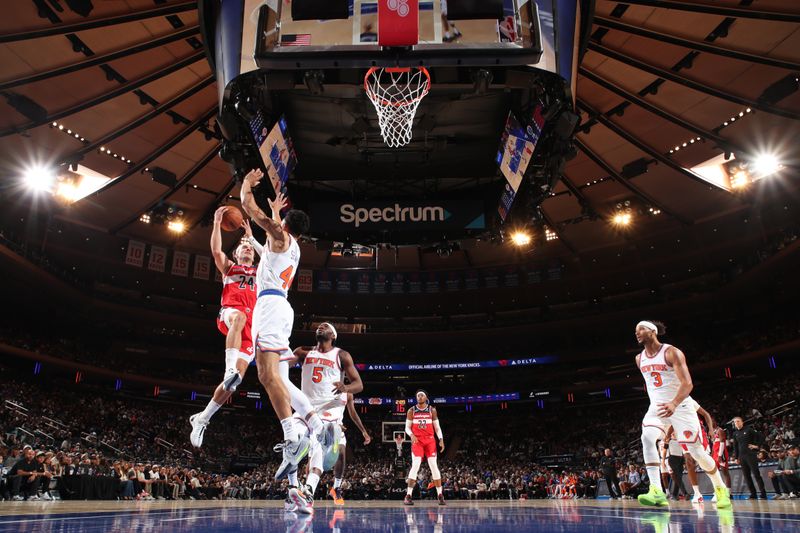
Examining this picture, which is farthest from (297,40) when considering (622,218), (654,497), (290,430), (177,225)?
(622,218)

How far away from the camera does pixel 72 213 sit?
82.7 ft

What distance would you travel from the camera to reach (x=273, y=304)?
5.36 metres

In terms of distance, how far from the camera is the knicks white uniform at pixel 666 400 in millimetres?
7227

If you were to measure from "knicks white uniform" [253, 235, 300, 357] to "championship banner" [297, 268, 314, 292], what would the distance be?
28.1 metres

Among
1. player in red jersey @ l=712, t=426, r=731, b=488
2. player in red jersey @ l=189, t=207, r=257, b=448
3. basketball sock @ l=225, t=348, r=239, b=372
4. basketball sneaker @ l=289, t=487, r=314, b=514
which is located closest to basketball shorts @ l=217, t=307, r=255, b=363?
→ player in red jersey @ l=189, t=207, r=257, b=448

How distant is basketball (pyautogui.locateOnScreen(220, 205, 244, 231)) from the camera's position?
6.67 metres

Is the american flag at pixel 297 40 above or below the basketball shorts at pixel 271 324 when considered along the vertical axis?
above

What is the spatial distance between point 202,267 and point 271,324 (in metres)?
27.3

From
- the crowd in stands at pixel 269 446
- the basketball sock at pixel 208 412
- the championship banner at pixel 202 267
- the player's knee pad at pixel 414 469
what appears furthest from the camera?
the championship banner at pixel 202 267

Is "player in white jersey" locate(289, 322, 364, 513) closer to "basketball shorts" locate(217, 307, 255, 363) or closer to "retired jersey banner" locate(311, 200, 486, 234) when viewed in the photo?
"basketball shorts" locate(217, 307, 255, 363)

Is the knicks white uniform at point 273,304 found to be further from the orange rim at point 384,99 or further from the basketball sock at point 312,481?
the orange rim at point 384,99

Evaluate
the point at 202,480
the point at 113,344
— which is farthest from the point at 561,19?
the point at 113,344

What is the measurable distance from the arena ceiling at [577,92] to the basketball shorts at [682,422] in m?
6.69

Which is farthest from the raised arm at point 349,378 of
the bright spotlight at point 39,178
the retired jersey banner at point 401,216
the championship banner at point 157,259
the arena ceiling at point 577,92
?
the championship banner at point 157,259
